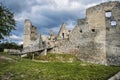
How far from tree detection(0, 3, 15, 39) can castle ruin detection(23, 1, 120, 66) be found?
13.2 meters

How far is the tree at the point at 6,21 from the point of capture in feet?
80.0

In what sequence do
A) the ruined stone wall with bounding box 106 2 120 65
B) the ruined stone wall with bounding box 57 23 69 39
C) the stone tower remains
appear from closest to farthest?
the ruined stone wall with bounding box 106 2 120 65 → the ruined stone wall with bounding box 57 23 69 39 → the stone tower remains

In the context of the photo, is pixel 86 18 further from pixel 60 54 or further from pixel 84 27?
pixel 60 54

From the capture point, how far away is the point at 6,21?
24.8 m

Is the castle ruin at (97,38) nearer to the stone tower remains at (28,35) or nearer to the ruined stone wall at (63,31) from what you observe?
the ruined stone wall at (63,31)

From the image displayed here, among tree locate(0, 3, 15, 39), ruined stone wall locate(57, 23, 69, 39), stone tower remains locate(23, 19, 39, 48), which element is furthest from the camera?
stone tower remains locate(23, 19, 39, 48)

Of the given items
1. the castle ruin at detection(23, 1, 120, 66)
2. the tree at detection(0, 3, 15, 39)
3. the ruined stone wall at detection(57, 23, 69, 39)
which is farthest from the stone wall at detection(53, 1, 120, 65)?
the tree at detection(0, 3, 15, 39)

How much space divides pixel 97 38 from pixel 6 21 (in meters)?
14.9

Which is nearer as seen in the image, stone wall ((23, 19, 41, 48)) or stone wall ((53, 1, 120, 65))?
stone wall ((53, 1, 120, 65))

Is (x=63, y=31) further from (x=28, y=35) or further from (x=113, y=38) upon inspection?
(x=113, y=38)

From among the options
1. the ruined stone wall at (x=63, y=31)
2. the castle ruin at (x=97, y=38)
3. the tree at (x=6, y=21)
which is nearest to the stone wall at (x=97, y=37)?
the castle ruin at (x=97, y=38)

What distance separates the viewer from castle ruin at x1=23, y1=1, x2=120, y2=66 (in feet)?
105

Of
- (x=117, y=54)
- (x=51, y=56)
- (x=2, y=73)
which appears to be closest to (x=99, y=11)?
(x=117, y=54)

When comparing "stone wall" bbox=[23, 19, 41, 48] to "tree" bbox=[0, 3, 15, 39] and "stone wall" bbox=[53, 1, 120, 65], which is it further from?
"tree" bbox=[0, 3, 15, 39]
